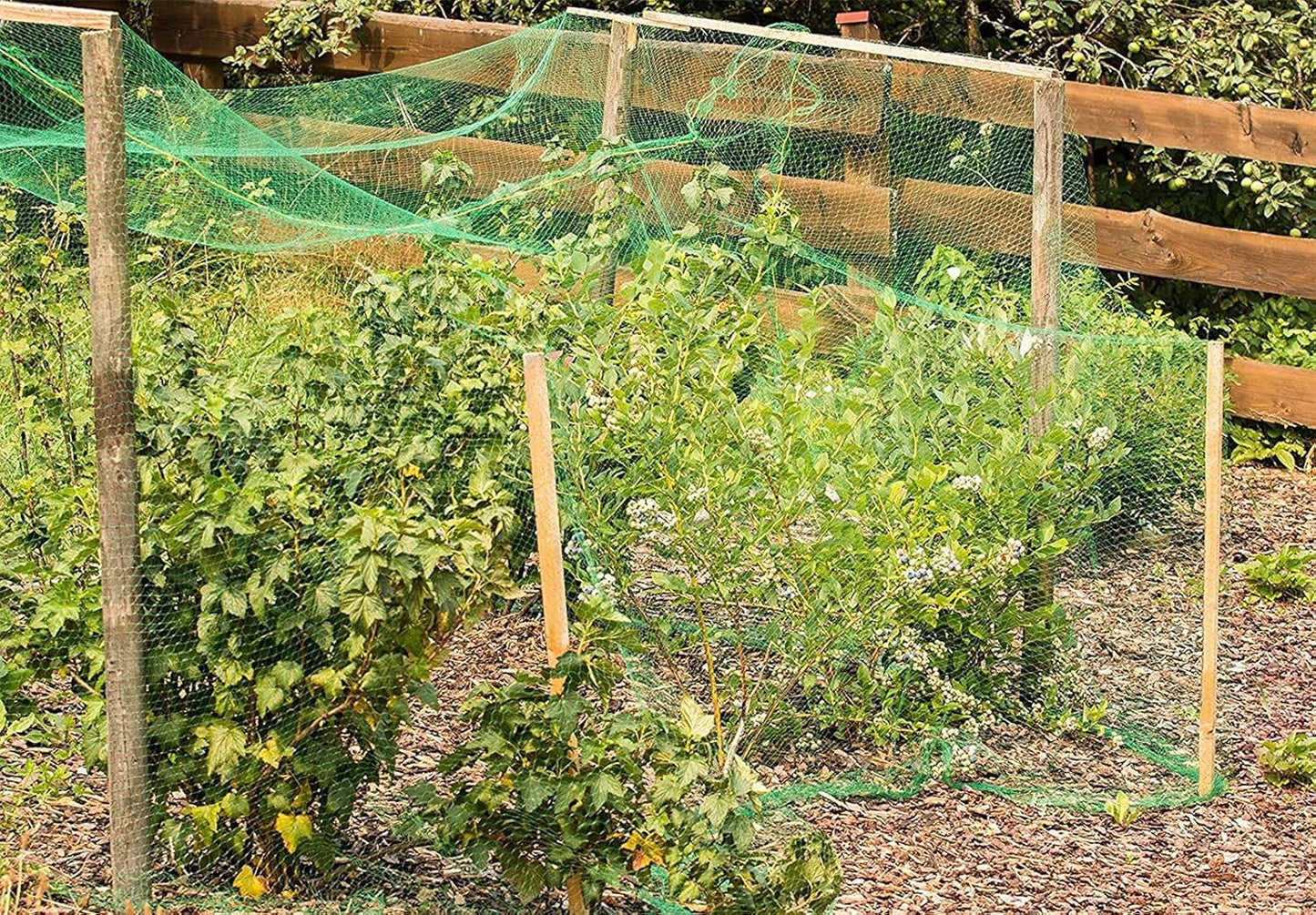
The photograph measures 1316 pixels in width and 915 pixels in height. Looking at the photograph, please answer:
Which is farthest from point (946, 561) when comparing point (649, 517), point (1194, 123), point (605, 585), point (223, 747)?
point (1194, 123)

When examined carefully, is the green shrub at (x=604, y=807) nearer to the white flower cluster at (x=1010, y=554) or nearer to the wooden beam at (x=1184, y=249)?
the white flower cluster at (x=1010, y=554)

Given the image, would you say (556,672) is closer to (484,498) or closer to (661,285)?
(484,498)

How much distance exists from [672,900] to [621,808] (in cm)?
29

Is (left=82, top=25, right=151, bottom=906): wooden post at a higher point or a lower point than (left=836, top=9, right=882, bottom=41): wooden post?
lower

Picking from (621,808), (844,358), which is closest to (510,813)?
(621,808)

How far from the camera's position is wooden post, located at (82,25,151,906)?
346 cm

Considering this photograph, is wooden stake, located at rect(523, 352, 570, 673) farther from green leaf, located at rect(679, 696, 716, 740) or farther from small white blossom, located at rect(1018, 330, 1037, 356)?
small white blossom, located at rect(1018, 330, 1037, 356)

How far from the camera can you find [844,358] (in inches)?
232

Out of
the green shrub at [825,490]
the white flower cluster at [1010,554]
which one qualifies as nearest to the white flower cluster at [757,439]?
the green shrub at [825,490]

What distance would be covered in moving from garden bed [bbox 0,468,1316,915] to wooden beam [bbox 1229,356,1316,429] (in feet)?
7.32

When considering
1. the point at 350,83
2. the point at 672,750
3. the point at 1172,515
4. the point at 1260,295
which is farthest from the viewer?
the point at 1260,295

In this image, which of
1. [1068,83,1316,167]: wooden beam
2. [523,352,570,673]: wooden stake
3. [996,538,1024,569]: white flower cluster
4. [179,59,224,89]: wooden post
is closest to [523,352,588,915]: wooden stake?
[523,352,570,673]: wooden stake

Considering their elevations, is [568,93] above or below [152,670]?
above

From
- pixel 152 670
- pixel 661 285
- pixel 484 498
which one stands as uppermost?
pixel 661 285
